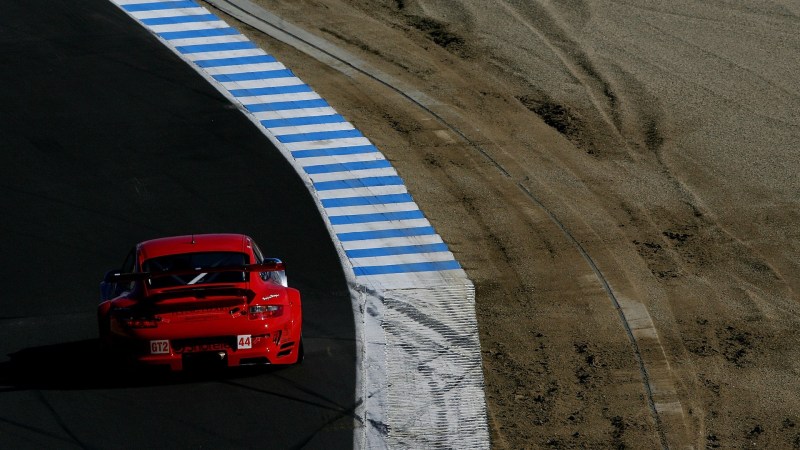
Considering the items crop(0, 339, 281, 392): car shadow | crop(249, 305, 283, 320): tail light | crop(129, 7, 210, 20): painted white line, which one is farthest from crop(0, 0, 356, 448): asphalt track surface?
crop(249, 305, 283, 320): tail light

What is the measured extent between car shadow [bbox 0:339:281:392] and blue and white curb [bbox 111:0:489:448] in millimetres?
1585

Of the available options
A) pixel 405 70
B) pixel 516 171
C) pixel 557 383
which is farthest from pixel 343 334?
pixel 405 70

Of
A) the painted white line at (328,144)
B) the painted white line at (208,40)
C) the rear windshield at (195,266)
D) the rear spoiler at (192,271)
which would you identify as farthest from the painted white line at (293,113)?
the rear spoiler at (192,271)

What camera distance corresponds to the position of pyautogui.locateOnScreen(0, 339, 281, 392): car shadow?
508 inches

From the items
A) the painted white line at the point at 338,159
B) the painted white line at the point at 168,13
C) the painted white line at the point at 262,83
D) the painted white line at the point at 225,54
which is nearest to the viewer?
the painted white line at the point at 338,159

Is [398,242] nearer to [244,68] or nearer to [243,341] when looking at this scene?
[243,341]

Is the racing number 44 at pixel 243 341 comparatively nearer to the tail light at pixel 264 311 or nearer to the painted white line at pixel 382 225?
the tail light at pixel 264 311

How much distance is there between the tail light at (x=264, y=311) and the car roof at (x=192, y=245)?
3.12ft

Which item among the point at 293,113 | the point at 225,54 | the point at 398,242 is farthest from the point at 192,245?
the point at 225,54

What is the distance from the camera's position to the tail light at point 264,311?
1248cm

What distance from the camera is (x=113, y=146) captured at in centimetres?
1928

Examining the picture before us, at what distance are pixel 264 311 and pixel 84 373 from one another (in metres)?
2.24

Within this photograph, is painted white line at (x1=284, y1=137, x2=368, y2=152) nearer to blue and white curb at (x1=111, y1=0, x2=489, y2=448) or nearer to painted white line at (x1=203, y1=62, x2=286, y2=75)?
blue and white curb at (x1=111, y1=0, x2=489, y2=448)

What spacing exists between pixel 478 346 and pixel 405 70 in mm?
8910
